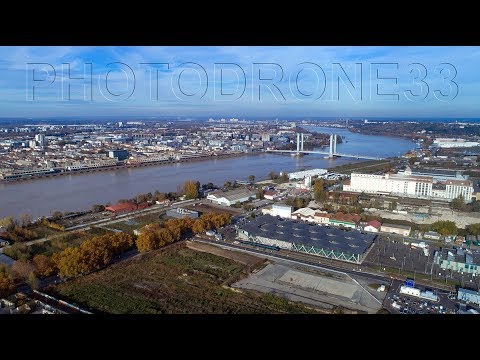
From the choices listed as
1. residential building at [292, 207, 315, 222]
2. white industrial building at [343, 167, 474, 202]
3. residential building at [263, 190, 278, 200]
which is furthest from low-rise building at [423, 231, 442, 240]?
residential building at [263, 190, 278, 200]

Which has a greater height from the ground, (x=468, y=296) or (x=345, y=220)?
(x=345, y=220)

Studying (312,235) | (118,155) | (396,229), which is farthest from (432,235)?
(118,155)

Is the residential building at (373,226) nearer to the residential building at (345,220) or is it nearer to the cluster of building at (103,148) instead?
the residential building at (345,220)

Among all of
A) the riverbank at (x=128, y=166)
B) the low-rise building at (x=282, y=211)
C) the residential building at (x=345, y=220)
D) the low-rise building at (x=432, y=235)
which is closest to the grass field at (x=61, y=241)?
the low-rise building at (x=282, y=211)

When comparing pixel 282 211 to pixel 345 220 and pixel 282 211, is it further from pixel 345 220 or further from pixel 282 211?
pixel 345 220

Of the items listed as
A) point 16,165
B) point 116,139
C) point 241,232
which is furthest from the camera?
point 116,139
